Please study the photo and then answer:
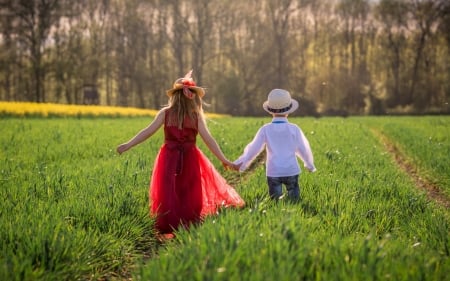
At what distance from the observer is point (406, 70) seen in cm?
5628

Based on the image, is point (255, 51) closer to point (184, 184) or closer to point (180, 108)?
point (180, 108)

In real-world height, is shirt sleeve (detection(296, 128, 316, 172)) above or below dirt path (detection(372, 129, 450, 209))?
above

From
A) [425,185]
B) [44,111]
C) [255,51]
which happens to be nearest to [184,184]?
[425,185]

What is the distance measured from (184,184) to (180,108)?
1011 millimetres

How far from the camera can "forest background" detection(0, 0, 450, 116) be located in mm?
49906

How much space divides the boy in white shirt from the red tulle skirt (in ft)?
2.05

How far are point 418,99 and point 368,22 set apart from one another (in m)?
12.3

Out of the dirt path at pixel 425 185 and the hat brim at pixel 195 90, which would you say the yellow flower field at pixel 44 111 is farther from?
the hat brim at pixel 195 90

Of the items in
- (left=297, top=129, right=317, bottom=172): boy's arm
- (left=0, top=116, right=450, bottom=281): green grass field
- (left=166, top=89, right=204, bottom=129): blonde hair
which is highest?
(left=166, top=89, right=204, bottom=129): blonde hair

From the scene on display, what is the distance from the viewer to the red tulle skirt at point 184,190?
5.83 m

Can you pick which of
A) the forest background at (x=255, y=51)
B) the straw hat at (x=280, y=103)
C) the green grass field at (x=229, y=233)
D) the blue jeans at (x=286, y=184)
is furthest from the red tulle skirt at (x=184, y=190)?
the forest background at (x=255, y=51)

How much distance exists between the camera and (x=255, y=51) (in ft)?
179

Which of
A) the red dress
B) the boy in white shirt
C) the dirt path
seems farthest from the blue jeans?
the dirt path

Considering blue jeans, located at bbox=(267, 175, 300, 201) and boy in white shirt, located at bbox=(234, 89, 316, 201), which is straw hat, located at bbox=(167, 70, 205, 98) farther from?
blue jeans, located at bbox=(267, 175, 300, 201)
